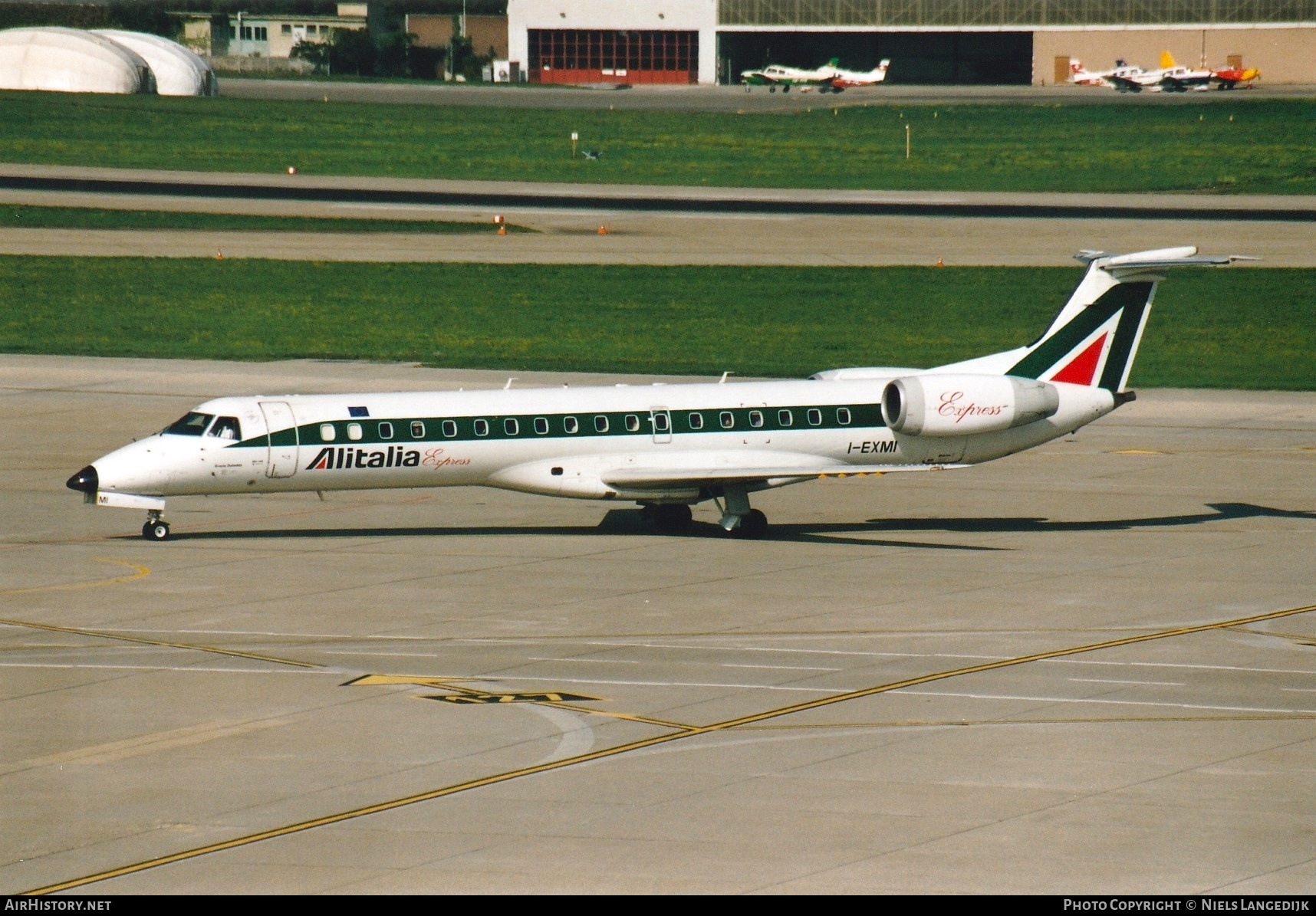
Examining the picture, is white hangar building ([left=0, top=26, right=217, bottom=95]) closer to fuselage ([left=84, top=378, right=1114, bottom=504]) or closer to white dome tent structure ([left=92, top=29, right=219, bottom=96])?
white dome tent structure ([left=92, top=29, right=219, bottom=96])

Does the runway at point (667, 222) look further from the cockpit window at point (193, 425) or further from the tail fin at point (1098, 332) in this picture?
the cockpit window at point (193, 425)

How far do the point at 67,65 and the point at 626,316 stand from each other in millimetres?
77668

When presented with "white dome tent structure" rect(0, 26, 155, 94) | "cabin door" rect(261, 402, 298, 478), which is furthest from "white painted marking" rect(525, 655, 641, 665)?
"white dome tent structure" rect(0, 26, 155, 94)

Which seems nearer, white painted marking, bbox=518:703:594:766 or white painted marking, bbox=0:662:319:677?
white painted marking, bbox=518:703:594:766

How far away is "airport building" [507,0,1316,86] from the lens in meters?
163

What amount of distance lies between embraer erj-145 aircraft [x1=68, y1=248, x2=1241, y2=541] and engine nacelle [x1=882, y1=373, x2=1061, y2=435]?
3 centimetres

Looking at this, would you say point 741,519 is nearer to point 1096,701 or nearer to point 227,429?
point 227,429

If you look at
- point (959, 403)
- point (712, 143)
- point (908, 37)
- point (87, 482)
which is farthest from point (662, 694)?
point (908, 37)

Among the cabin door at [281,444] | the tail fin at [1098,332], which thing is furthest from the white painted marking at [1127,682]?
the cabin door at [281,444]

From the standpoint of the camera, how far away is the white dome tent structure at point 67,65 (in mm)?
133375

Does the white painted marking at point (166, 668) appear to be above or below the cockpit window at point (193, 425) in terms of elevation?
below

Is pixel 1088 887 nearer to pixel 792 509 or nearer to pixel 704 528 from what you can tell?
pixel 704 528

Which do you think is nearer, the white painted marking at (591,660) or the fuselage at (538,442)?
the white painted marking at (591,660)

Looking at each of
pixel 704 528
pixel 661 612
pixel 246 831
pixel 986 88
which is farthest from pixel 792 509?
pixel 986 88
